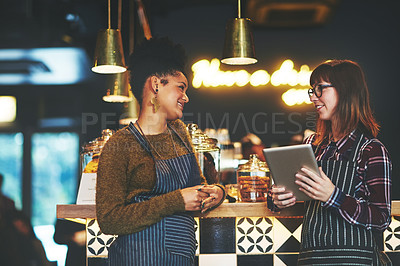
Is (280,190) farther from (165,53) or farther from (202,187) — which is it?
(165,53)

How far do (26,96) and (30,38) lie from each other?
0.94 meters

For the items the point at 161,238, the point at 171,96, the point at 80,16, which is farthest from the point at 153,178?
the point at 80,16

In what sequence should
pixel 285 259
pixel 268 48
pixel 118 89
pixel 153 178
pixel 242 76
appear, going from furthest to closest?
1. pixel 268 48
2. pixel 242 76
3. pixel 118 89
4. pixel 285 259
5. pixel 153 178

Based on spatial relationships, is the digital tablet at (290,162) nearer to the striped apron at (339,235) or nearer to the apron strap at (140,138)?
the striped apron at (339,235)

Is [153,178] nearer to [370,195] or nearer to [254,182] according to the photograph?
[254,182]

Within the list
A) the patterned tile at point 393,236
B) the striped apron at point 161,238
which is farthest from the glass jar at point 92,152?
the patterned tile at point 393,236

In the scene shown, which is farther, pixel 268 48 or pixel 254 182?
pixel 268 48

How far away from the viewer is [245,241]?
236 centimetres

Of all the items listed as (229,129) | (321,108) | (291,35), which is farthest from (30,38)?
(321,108)

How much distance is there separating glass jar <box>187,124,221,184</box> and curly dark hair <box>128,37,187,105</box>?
1.73ft

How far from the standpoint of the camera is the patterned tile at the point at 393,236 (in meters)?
2.36

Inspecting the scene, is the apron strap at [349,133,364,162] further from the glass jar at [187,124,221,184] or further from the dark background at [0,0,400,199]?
the dark background at [0,0,400,199]

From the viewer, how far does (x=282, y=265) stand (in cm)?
238

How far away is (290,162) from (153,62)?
2.39ft
